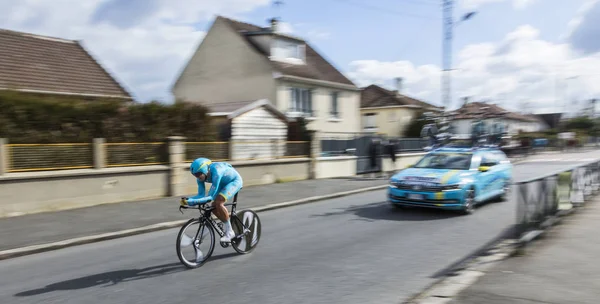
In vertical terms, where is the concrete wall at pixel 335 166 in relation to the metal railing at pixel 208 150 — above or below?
below

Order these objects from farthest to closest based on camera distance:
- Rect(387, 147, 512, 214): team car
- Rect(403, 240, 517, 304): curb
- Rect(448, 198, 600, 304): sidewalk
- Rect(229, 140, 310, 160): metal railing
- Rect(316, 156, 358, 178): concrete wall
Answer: Rect(316, 156, 358, 178): concrete wall, Rect(229, 140, 310, 160): metal railing, Rect(387, 147, 512, 214): team car, Rect(403, 240, 517, 304): curb, Rect(448, 198, 600, 304): sidewalk

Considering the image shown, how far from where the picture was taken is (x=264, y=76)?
96.1 feet

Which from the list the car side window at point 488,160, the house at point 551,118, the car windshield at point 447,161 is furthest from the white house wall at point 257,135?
the house at point 551,118

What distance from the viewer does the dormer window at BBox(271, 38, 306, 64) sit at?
3061 cm

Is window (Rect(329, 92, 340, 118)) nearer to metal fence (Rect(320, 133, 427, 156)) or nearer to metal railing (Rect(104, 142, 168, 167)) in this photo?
metal fence (Rect(320, 133, 427, 156))

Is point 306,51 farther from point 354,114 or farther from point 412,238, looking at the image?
point 412,238

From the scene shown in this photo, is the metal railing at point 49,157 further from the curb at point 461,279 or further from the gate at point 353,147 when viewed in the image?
the gate at point 353,147

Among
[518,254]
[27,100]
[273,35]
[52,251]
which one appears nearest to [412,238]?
[518,254]

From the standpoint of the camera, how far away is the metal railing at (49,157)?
1127 centimetres

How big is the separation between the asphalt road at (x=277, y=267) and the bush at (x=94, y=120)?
4.86 meters

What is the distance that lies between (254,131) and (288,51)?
12377mm

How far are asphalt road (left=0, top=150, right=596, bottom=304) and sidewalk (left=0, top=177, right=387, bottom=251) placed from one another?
80 centimetres

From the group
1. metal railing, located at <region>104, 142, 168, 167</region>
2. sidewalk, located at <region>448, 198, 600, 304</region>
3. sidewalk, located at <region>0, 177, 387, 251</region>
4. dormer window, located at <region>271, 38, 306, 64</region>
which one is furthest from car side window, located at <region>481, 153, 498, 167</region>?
dormer window, located at <region>271, 38, 306, 64</region>

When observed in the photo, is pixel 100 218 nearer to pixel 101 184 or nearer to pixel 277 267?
pixel 101 184
